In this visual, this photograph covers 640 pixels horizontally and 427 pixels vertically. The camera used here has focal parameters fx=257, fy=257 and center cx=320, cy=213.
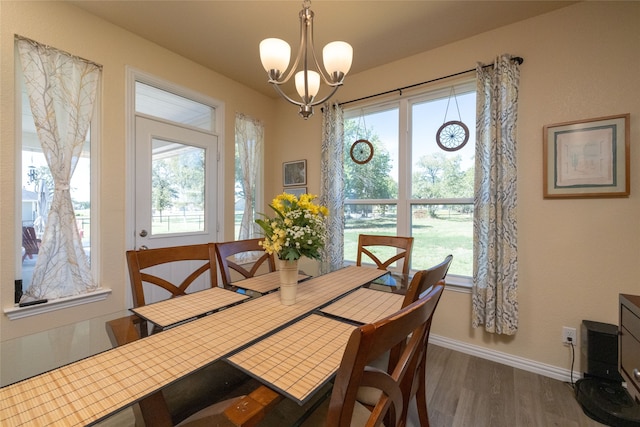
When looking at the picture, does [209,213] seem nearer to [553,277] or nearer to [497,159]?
[497,159]

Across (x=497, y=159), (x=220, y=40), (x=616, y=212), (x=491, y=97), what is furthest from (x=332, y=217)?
(x=616, y=212)

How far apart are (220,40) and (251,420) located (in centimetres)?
272

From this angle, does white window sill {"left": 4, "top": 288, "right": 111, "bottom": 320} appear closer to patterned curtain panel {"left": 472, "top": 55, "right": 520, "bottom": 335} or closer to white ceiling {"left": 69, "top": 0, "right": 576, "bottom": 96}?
white ceiling {"left": 69, "top": 0, "right": 576, "bottom": 96}

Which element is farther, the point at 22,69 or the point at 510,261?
the point at 510,261

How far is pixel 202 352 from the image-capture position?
82cm

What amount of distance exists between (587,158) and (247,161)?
10.1ft

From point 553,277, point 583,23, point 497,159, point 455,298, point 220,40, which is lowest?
point 455,298

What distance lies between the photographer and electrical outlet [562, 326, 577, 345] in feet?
5.99

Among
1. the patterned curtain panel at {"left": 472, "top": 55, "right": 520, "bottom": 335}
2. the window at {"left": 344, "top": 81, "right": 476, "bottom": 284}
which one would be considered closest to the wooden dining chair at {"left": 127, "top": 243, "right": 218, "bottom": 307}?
the window at {"left": 344, "top": 81, "right": 476, "bottom": 284}

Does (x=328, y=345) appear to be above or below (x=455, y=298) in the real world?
above

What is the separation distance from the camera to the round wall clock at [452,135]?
90.0 inches

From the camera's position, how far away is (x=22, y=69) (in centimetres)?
170

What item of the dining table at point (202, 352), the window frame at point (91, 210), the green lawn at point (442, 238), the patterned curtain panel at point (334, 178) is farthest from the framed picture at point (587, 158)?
the window frame at point (91, 210)

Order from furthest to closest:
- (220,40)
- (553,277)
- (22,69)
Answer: (220,40) < (553,277) < (22,69)
